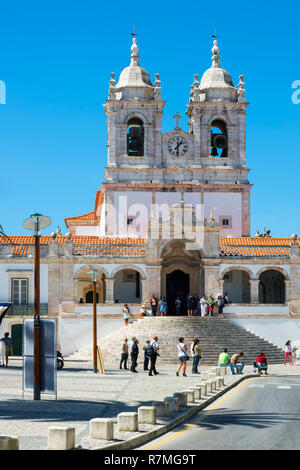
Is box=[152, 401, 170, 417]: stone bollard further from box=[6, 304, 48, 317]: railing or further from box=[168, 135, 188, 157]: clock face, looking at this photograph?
box=[168, 135, 188, 157]: clock face

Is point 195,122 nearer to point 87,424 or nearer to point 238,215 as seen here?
point 238,215

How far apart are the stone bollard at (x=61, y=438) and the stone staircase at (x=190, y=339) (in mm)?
24317

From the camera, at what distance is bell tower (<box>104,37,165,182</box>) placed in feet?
158

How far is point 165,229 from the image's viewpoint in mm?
41594

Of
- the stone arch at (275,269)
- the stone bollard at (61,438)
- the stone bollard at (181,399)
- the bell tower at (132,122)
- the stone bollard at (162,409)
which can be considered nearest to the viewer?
the stone bollard at (61,438)

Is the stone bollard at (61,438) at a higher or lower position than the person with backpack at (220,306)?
lower

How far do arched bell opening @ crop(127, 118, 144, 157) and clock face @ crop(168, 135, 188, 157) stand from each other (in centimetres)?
183

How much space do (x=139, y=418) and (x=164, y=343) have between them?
2248cm

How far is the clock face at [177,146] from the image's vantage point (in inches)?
1940

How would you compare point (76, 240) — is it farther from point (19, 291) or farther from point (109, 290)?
point (19, 291)

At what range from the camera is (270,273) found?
4594 cm

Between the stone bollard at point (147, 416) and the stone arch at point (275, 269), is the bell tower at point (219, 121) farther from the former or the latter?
the stone bollard at point (147, 416)

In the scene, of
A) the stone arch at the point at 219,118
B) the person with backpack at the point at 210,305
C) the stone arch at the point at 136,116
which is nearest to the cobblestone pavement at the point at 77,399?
the person with backpack at the point at 210,305

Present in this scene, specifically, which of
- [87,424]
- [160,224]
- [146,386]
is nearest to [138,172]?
[160,224]
